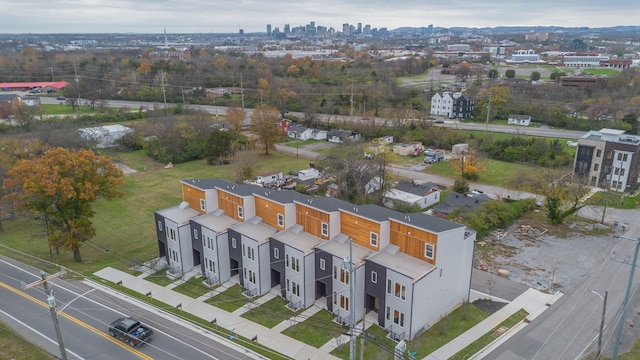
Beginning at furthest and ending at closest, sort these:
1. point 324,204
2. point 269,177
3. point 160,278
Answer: point 269,177
point 160,278
point 324,204

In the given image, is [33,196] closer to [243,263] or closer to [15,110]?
[243,263]

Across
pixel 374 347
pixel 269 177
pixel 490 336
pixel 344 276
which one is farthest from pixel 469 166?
pixel 374 347

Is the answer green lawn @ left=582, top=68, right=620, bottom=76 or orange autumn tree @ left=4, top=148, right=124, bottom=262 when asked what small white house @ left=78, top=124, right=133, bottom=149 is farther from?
green lawn @ left=582, top=68, right=620, bottom=76

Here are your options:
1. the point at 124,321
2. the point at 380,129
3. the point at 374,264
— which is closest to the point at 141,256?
the point at 124,321

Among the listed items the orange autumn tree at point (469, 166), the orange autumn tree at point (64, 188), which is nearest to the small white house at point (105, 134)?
the orange autumn tree at point (64, 188)

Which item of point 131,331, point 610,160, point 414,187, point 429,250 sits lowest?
point 131,331

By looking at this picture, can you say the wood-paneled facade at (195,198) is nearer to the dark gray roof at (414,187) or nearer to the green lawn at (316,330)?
the green lawn at (316,330)

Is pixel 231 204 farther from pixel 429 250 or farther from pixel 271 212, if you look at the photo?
pixel 429 250
